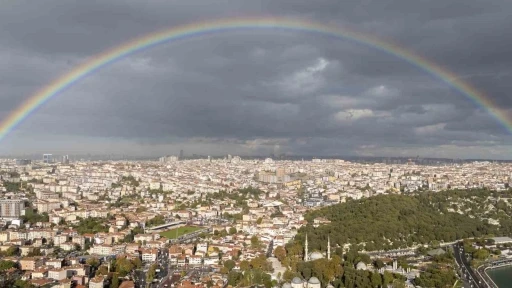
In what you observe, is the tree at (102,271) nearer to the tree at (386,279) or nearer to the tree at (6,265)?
the tree at (6,265)

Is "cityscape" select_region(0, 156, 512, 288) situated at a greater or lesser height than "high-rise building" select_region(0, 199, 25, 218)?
lesser

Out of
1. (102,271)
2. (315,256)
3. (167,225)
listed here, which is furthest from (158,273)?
(167,225)

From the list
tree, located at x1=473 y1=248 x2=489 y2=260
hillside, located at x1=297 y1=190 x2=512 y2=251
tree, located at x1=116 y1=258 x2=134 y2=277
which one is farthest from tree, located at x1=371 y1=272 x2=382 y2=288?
tree, located at x1=116 y1=258 x2=134 y2=277

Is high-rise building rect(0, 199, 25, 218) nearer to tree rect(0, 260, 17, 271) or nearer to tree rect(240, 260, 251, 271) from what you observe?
tree rect(0, 260, 17, 271)

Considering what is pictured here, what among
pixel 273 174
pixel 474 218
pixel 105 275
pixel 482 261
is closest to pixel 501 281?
pixel 482 261

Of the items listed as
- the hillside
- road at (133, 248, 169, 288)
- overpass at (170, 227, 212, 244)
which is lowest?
road at (133, 248, 169, 288)

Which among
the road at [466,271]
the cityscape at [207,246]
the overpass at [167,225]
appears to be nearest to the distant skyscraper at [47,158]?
the cityscape at [207,246]

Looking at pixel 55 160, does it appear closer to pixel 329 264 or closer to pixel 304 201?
pixel 304 201
